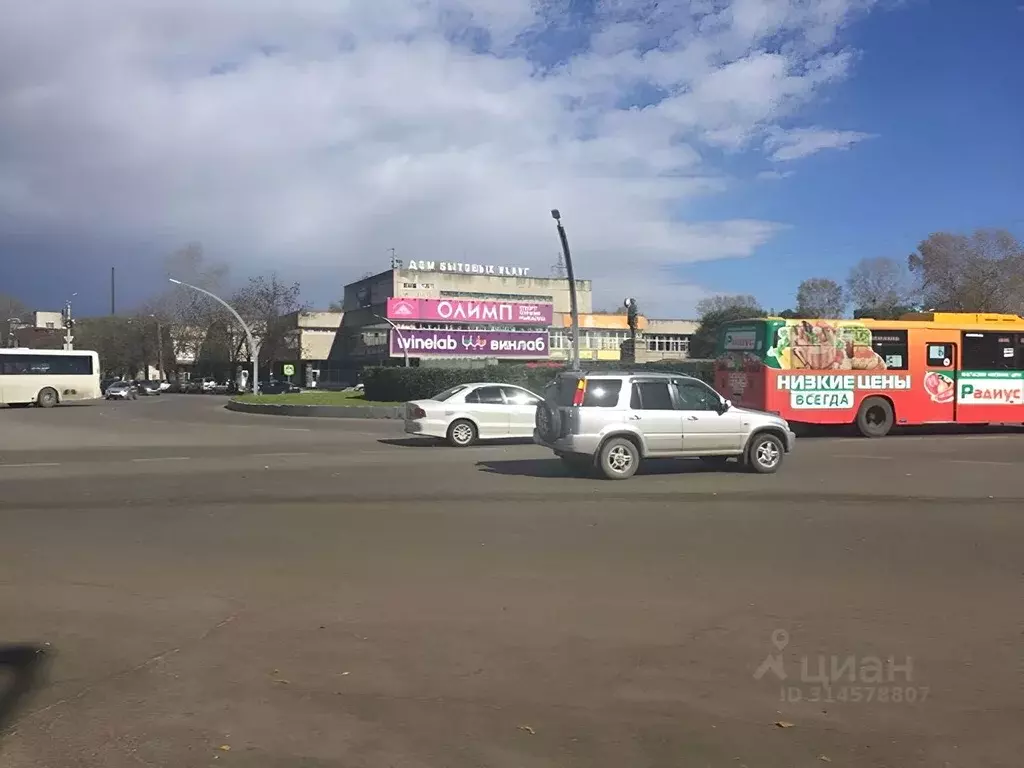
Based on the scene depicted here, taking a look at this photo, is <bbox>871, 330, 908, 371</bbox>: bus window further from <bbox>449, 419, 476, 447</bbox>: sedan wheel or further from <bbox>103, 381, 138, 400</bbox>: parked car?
<bbox>103, 381, 138, 400</bbox>: parked car

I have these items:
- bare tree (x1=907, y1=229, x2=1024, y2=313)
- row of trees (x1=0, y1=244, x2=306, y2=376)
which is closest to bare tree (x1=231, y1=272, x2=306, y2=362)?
row of trees (x1=0, y1=244, x2=306, y2=376)

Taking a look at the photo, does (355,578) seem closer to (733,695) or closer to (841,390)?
(733,695)

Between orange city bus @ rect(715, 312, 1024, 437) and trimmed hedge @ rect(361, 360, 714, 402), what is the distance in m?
9.91

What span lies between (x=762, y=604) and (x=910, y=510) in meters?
5.18

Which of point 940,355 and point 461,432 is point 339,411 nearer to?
point 461,432

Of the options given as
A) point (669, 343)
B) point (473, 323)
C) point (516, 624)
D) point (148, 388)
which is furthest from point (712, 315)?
point (516, 624)

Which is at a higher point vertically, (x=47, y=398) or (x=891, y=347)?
(x=891, y=347)

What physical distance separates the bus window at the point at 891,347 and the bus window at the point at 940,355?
0.75m

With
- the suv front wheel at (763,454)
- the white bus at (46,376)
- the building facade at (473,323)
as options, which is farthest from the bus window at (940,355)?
the building facade at (473,323)

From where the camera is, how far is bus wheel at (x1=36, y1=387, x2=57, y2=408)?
43.2 metres

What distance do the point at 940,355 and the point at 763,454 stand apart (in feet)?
39.3

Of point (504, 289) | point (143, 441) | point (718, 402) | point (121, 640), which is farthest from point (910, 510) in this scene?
point (504, 289)

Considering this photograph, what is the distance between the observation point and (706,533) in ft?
29.5

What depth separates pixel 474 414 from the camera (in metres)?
19.8
